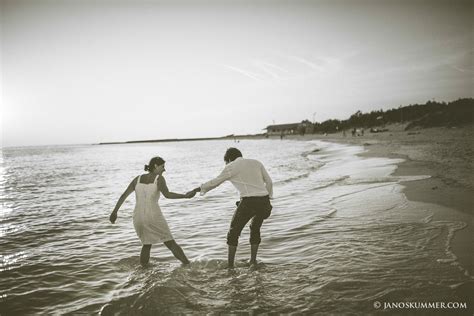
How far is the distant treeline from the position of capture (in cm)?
5169

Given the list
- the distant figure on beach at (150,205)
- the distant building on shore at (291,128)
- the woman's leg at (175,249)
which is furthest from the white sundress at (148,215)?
the distant building on shore at (291,128)

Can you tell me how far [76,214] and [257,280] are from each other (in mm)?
8414

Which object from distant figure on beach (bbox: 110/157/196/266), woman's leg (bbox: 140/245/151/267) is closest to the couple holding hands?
distant figure on beach (bbox: 110/157/196/266)

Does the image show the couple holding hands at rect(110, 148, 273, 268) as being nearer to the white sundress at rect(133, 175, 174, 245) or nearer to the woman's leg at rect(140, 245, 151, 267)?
the white sundress at rect(133, 175, 174, 245)

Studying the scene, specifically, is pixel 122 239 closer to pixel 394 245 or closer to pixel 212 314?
pixel 212 314

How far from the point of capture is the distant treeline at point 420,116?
51.7 m

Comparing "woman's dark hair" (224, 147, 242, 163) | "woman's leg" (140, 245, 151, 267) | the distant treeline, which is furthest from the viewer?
the distant treeline

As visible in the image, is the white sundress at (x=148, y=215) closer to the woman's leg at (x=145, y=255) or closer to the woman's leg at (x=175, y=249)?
the woman's leg at (x=175, y=249)

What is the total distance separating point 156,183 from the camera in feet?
17.1

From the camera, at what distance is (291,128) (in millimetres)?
153750

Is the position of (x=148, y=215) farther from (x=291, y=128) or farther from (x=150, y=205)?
(x=291, y=128)

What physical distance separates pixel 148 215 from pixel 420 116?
74888 mm

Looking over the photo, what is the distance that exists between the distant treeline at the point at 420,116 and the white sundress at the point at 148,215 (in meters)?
54.5

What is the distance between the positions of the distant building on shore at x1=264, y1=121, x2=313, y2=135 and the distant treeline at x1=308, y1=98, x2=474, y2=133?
423 inches
